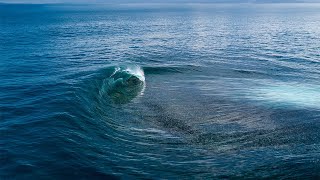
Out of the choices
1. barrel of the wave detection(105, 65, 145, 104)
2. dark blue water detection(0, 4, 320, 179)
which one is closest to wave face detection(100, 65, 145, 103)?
barrel of the wave detection(105, 65, 145, 104)

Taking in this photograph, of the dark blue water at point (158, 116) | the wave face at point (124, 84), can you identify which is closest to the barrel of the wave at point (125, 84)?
the wave face at point (124, 84)

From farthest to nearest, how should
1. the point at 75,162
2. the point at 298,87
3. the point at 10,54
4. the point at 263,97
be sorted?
the point at 10,54 < the point at 298,87 < the point at 263,97 < the point at 75,162

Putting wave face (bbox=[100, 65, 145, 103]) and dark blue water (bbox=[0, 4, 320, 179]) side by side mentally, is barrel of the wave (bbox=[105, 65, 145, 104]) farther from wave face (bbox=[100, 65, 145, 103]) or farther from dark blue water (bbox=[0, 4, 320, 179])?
dark blue water (bbox=[0, 4, 320, 179])

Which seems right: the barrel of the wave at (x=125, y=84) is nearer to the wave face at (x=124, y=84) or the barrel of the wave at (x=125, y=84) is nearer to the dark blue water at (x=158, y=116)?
the wave face at (x=124, y=84)

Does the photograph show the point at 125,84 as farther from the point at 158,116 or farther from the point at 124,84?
the point at 158,116

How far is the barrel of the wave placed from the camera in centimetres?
3503

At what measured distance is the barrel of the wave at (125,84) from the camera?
35.0 m

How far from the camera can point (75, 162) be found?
787 inches

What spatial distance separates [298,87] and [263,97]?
7.39 m

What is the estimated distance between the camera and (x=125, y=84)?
3975cm

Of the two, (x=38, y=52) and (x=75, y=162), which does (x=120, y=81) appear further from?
(x=38, y=52)

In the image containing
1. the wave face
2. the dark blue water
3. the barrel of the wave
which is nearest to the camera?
the dark blue water

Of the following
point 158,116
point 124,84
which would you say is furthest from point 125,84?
point 158,116

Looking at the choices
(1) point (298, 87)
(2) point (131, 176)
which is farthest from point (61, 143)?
(1) point (298, 87)
